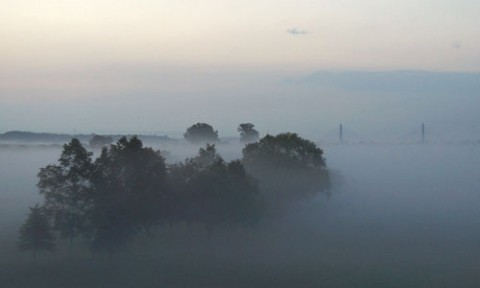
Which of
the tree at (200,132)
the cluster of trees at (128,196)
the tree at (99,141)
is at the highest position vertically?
the tree at (200,132)

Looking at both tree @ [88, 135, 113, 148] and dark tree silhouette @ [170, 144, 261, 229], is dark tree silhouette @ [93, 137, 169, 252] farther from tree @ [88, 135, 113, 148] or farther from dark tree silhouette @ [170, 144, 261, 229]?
tree @ [88, 135, 113, 148]

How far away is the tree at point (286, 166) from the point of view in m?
61.3

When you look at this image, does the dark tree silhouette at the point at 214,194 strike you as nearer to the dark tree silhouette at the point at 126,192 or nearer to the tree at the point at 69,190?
the dark tree silhouette at the point at 126,192

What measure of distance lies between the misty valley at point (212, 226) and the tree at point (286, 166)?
0.38 feet

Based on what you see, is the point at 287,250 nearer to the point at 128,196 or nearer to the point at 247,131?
the point at 128,196

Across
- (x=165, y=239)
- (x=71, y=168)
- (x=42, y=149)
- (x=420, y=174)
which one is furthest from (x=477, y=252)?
(x=420, y=174)

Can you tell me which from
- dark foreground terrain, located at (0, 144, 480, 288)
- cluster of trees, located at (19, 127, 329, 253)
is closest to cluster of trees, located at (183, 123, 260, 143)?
dark foreground terrain, located at (0, 144, 480, 288)

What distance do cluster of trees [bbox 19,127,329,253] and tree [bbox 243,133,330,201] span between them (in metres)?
4.18

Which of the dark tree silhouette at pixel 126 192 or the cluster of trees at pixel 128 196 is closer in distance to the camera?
the cluster of trees at pixel 128 196

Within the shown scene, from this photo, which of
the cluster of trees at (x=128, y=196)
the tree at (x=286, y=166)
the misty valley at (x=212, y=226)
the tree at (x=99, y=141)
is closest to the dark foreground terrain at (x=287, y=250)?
the misty valley at (x=212, y=226)

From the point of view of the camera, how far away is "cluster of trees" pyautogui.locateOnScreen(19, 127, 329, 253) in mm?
41906

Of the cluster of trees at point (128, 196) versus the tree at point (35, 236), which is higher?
the cluster of trees at point (128, 196)

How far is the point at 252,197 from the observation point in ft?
170

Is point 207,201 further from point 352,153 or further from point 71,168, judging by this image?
point 352,153
